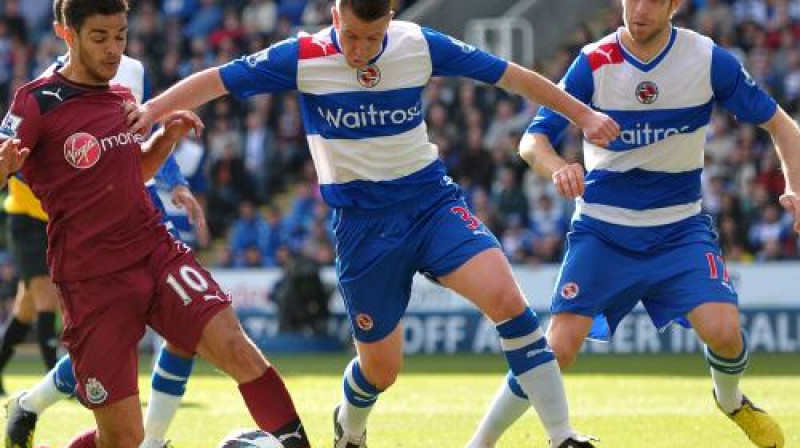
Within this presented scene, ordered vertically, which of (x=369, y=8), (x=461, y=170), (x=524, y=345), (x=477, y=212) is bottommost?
(x=477, y=212)

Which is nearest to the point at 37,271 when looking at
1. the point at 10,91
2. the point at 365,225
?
the point at 365,225

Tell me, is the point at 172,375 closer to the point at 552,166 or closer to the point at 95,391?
the point at 95,391

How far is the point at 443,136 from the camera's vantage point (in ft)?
75.7

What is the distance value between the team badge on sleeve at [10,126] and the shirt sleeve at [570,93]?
2728 millimetres

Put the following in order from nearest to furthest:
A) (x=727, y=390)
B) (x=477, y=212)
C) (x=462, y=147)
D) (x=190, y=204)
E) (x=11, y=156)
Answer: (x=11, y=156) → (x=727, y=390) → (x=190, y=204) → (x=477, y=212) → (x=462, y=147)

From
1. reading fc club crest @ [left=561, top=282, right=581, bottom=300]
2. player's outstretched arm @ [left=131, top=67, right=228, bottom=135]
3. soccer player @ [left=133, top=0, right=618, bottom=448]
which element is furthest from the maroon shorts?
reading fc club crest @ [left=561, top=282, right=581, bottom=300]

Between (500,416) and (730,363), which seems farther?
(730,363)

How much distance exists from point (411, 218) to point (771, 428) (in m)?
2.31

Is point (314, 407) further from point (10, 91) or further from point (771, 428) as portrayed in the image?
point (10, 91)

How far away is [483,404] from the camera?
42.3 feet

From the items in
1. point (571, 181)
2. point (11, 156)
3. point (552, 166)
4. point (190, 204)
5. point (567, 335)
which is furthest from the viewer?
point (190, 204)

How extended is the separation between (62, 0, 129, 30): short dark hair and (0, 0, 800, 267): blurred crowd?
11660mm

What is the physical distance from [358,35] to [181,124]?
955 millimetres

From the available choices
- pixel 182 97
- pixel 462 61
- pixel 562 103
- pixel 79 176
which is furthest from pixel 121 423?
pixel 562 103
